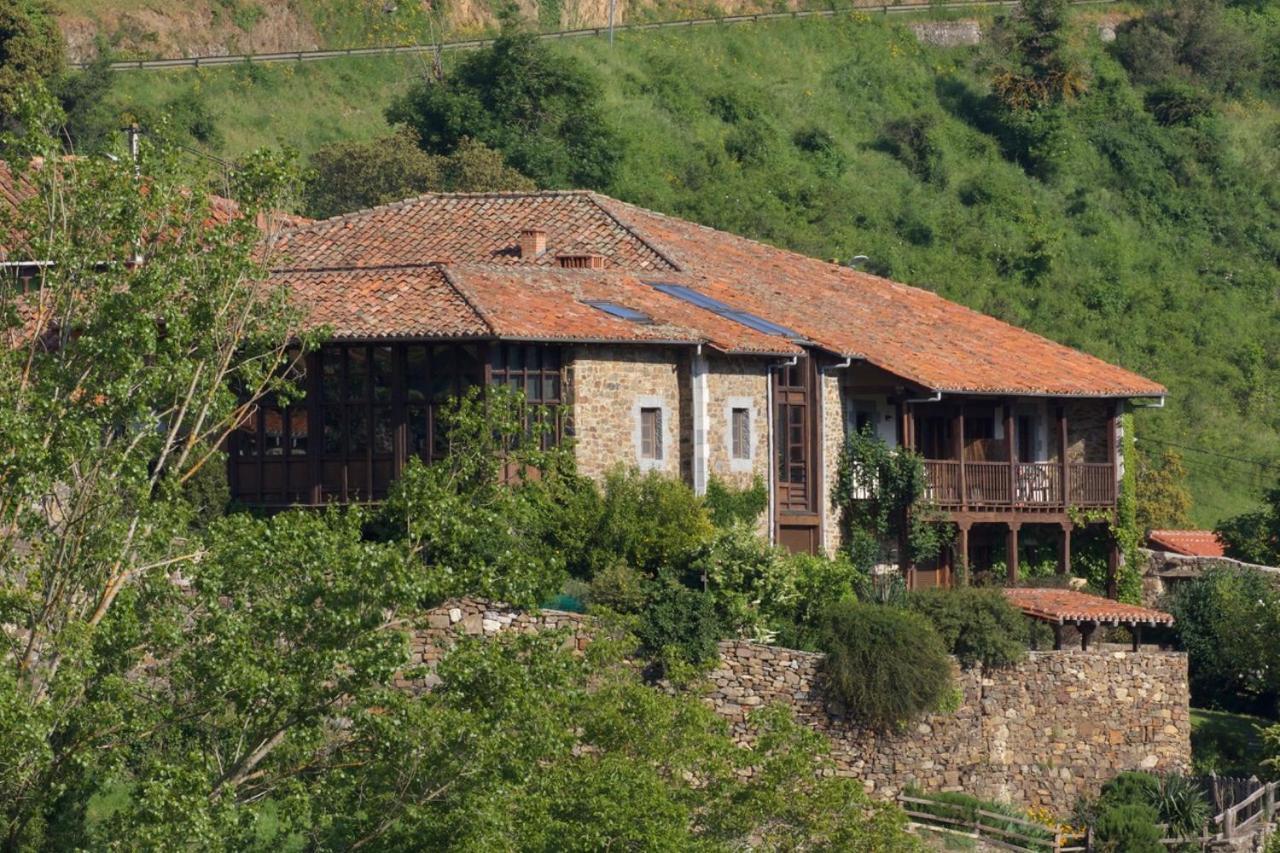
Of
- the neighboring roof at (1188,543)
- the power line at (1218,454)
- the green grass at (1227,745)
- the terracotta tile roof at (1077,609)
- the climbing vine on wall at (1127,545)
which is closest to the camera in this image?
the terracotta tile roof at (1077,609)

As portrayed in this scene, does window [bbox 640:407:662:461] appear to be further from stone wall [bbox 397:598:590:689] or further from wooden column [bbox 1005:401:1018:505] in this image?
wooden column [bbox 1005:401:1018:505]

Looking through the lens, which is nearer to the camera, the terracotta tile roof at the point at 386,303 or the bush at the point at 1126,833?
the bush at the point at 1126,833

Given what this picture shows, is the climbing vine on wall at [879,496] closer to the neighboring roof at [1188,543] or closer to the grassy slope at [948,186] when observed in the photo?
the neighboring roof at [1188,543]

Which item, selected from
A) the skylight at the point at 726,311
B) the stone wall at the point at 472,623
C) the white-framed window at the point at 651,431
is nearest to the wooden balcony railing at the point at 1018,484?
the skylight at the point at 726,311

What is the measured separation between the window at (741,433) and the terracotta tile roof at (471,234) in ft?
16.4

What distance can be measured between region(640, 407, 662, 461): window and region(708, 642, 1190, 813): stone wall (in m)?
4.19

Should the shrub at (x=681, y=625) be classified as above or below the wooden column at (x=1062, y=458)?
below

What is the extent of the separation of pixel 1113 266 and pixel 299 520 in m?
49.4

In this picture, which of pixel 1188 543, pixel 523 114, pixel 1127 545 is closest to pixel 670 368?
pixel 1127 545

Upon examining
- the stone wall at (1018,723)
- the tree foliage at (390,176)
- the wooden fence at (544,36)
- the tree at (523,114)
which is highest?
the wooden fence at (544,36)

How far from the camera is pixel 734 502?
38562 millimetres

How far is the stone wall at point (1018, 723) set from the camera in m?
34.6

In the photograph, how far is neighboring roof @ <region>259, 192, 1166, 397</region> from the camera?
1540 inches

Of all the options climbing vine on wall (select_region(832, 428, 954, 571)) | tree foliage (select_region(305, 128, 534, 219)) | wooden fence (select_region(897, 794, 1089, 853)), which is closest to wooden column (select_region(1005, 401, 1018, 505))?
climbing vine on wall (select_region(832, 428, 954, 571))
